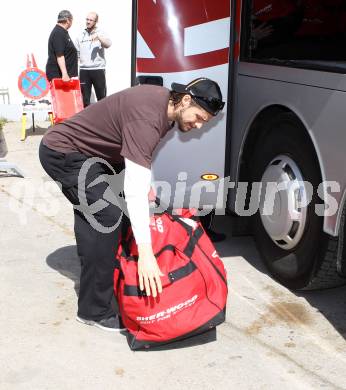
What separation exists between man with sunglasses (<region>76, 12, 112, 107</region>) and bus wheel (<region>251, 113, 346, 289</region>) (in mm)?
5078

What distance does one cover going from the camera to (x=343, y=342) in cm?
315

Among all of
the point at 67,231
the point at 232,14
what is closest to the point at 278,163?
the point at 232,14

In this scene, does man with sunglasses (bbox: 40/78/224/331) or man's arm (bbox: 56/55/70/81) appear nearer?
man with sunglasses (bbox: 40/78/224/331)

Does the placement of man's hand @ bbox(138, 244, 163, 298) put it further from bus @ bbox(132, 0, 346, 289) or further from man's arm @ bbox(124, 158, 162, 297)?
bus @ bbox(132, 0, 346, 289)

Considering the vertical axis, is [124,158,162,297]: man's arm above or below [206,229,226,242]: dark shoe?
above

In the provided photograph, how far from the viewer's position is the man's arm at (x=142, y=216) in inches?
106

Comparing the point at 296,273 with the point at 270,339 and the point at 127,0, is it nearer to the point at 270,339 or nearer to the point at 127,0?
the point at 270,339

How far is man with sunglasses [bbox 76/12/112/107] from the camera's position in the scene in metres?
8.36

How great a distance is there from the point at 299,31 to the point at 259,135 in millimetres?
1255

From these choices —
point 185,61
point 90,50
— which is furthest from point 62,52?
point 185,61

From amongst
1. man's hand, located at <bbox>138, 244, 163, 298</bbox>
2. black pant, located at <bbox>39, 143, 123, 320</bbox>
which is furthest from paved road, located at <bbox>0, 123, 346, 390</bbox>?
man's hand, located at <bbox>138, 244, 163, 298</bbox>

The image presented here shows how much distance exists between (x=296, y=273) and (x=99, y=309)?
1184 mm

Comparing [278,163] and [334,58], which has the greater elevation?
[334,58]

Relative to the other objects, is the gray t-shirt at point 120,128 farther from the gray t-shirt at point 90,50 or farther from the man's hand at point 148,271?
the gray t-shirt at point 90,50
